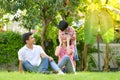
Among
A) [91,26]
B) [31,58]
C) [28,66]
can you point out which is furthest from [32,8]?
[28,66]

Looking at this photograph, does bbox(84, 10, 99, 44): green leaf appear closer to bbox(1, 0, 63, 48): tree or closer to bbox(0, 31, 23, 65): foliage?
bbox(1, 0, 63, 48): tree

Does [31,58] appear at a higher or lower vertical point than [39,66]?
higher

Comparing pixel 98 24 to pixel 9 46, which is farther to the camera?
pixel 9 46

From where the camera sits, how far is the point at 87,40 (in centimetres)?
1411

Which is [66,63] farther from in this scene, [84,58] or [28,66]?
[84,58]

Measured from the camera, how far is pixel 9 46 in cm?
1593

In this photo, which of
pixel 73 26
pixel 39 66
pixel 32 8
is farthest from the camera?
pixel 73 26

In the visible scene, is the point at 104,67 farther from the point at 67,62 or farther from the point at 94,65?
the point at 67,62

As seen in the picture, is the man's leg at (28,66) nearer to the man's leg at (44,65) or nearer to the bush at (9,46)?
the man's leg at (44,65)

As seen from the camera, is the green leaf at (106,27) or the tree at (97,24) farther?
the green leaf at (106,27)

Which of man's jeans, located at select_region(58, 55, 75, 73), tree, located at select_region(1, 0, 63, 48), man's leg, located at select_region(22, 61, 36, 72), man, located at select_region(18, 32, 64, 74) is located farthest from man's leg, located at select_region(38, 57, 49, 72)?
tree, located at select_region(1, 0, 63, 48)

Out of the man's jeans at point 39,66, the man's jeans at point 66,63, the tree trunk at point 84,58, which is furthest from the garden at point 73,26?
the man's jeans at point 39,66

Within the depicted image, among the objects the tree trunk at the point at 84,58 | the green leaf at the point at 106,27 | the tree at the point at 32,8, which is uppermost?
the tree at the point at 32,8

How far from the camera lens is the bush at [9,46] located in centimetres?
1588
